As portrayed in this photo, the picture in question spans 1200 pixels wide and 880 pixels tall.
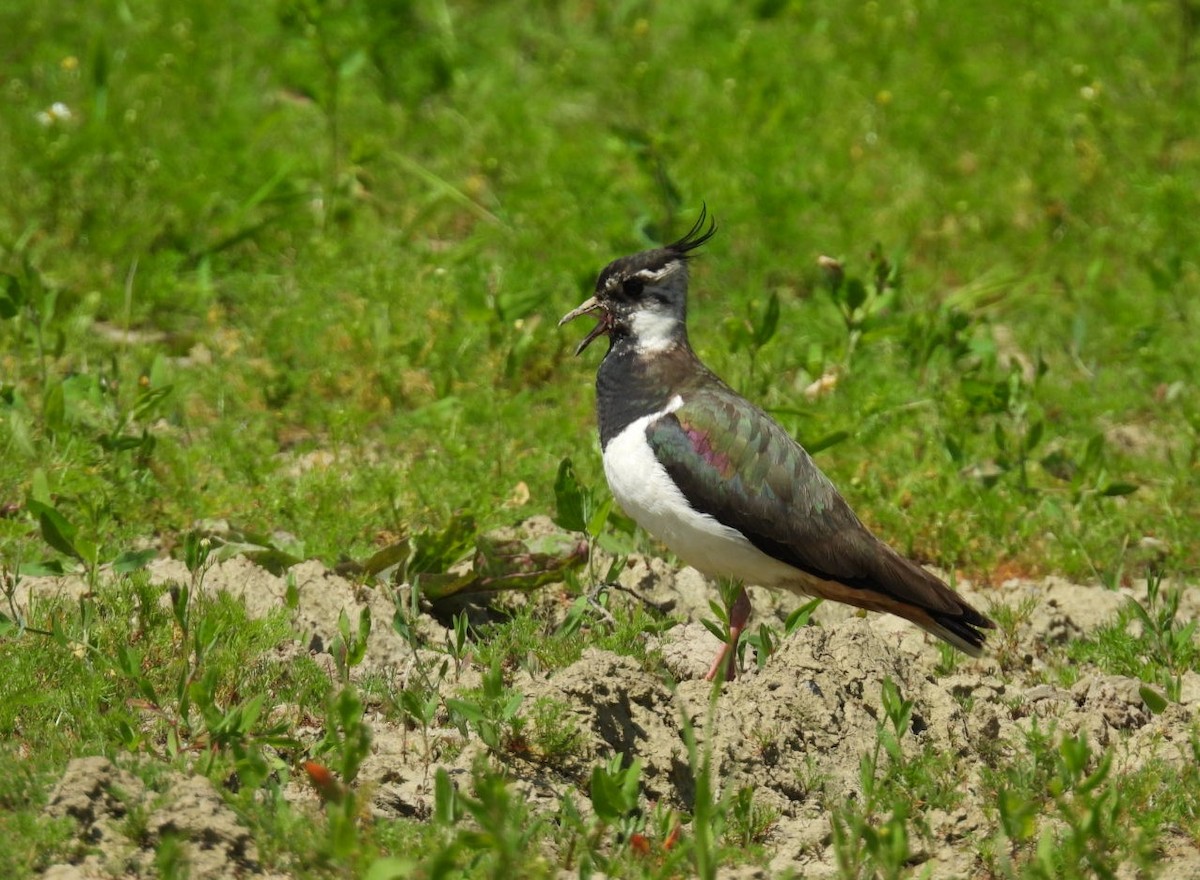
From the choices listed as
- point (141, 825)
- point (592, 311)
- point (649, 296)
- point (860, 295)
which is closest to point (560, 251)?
point (860, 295)

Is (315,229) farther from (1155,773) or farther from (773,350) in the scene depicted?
(1155,773)

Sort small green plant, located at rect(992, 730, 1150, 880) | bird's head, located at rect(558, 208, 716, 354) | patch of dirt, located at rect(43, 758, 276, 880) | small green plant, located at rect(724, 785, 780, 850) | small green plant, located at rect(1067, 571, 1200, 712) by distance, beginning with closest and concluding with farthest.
Answer: patch of dirt, located at rect(43, 758, 276, 880)
small green plant, located at rect(992, 730, 1150, 880)
small green plant, located at rect(724, 785, 780, 850)
small green plant, located at rect(1067, 571, 1200, 712)
bird's head, located at rect(558, 208, 716, 354)

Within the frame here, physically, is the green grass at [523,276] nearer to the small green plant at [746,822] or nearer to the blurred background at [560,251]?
the blurred background at [560,251]

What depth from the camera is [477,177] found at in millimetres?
8758

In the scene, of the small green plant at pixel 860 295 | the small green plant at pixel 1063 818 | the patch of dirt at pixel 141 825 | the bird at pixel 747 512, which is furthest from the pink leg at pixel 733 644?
the small green plant at pixel 860 295

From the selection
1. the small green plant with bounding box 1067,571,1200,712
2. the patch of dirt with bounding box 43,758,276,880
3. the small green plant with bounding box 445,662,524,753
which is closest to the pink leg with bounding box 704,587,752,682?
the small green plant with bounding box 445,662,524,753

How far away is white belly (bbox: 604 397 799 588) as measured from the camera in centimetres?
550

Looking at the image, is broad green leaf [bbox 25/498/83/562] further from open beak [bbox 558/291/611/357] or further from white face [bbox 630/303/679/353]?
white face [bbox 630/303/679/353]

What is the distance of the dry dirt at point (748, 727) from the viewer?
412cm

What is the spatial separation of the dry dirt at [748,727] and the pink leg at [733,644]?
62mm

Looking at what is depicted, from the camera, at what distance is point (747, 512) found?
5547mm

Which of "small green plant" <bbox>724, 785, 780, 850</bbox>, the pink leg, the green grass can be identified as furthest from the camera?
the green grass

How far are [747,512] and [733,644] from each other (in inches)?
23.4

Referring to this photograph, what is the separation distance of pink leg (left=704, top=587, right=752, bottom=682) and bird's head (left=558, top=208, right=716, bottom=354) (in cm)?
108
